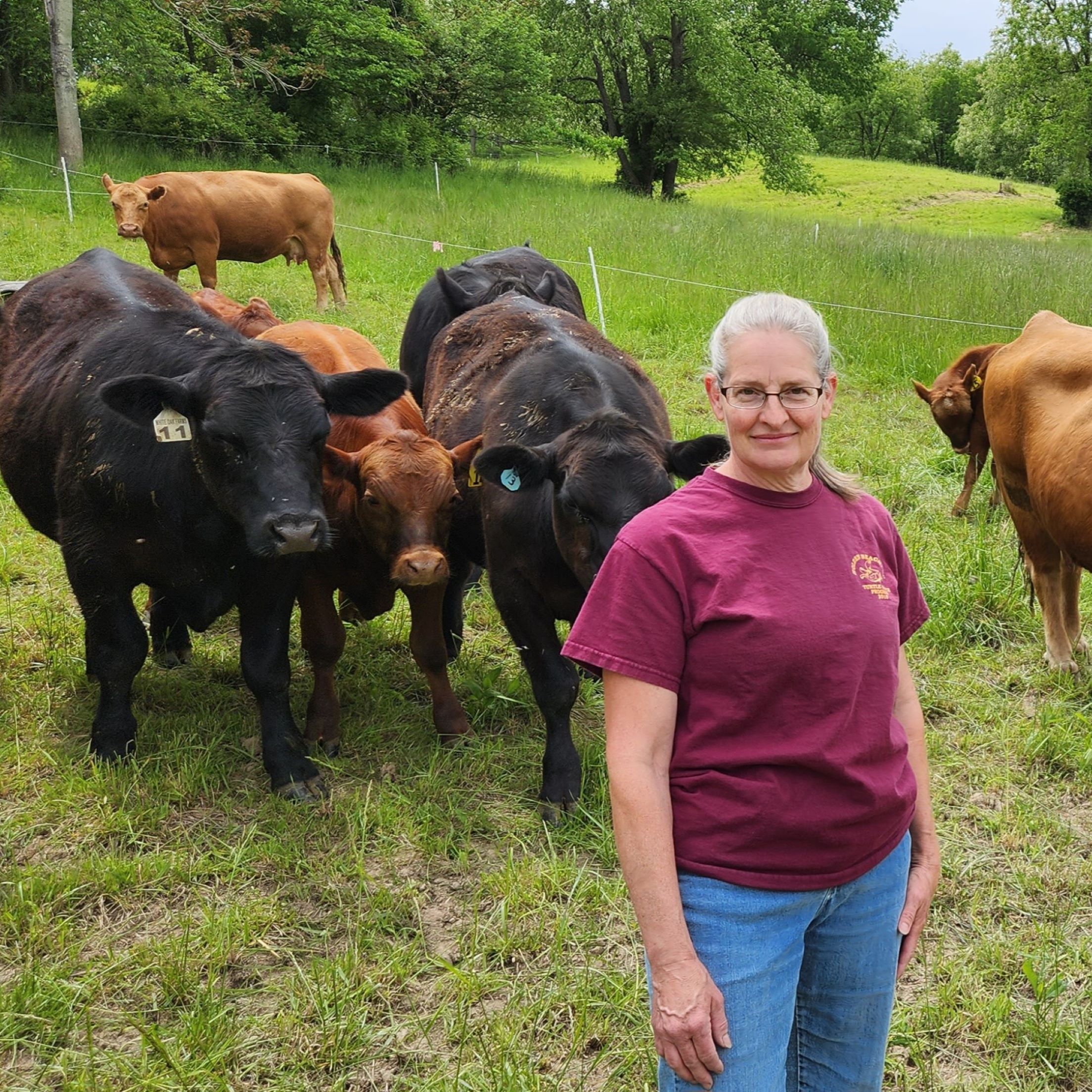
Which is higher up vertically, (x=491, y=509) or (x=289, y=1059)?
(x=491, y=509)

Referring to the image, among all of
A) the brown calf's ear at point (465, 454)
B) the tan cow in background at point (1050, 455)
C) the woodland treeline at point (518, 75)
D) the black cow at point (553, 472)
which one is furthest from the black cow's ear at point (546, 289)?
the woodland treeline at point (518, 75)

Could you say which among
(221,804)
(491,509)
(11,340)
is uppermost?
(11,340)

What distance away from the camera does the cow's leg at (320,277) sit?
13141mm

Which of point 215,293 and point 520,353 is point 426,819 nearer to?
point 520,353

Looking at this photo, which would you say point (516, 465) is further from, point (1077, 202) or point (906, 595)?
point (1077, 202)

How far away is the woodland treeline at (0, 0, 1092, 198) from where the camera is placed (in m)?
23.1

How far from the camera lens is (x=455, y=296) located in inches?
267

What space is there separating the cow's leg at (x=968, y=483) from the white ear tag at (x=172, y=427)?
5.31 metres

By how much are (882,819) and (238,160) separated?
23.5m

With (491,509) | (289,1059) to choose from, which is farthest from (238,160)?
(289,1059)

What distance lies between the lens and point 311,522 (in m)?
3.83

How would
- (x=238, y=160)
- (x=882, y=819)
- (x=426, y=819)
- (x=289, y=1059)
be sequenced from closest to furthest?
(x=882, y=819) → (x=289, y=1059) → (x=426, y=819) → (x=238, y=160)

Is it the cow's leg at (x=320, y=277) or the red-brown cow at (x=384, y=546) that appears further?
the cow's leg at (x=320, y=277)

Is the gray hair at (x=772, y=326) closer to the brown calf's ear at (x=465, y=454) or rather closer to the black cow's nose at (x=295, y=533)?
the black cow's nose at (x=295, y=533)
